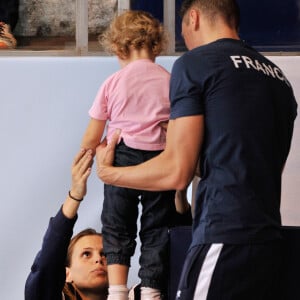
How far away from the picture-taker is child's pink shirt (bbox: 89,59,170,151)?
98.1 inches

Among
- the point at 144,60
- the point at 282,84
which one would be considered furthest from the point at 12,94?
the point at 282,84

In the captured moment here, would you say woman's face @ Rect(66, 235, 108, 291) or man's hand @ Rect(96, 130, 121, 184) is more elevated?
man's hand @ Rect(96, 130, 121, 184)

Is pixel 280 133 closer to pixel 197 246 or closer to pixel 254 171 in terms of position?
pixel 254 171

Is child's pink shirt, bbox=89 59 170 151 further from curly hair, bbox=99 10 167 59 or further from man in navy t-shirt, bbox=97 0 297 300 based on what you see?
man in navy t-shirt, bbox=97 0 297 300

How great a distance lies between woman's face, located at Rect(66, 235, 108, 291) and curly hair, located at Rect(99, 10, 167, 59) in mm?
896

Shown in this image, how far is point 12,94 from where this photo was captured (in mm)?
3635

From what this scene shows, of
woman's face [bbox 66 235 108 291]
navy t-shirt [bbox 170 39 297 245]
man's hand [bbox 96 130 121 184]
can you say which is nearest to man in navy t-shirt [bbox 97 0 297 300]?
navy t-shirt [bbox 170 39 297 245]

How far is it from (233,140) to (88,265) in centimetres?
136

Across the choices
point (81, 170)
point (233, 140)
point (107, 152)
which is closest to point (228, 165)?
point (233, 140)

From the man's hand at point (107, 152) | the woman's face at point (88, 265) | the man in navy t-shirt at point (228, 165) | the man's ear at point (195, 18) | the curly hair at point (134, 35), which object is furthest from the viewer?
the woman's face at point (88, 265)

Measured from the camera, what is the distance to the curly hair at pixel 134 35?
2.58m

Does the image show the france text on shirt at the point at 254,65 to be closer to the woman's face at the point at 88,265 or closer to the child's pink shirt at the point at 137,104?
the child's pink shirt at the point at 137,104

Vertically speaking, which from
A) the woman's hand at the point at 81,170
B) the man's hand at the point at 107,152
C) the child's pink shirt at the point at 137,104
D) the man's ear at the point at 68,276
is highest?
the child's pink shirt at the point at 137,104

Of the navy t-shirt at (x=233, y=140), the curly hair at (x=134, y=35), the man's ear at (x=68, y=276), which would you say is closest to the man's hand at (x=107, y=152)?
the curly hair at (x=134, y=35)
